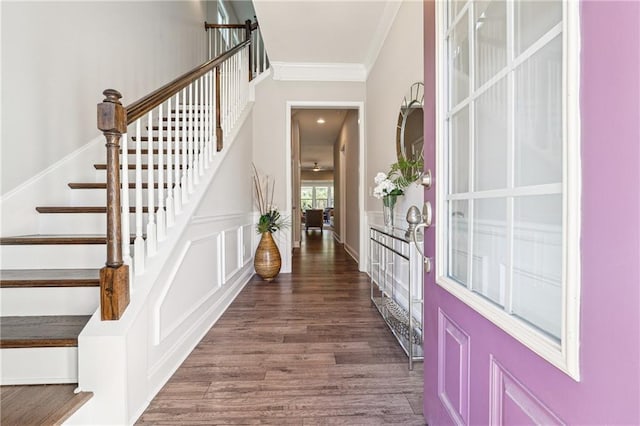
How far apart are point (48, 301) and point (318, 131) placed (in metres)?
6.62

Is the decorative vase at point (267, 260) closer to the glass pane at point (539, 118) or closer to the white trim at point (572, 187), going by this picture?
the glass pane at point (539, 118)

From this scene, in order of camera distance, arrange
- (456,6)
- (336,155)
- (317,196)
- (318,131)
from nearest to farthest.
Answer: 1. (456,6)
2. (318,131)
3. (336,155)
4. (317,196)

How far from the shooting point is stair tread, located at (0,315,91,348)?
4.11ft

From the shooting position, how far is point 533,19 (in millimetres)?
656

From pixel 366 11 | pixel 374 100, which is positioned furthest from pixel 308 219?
pixel 366 11

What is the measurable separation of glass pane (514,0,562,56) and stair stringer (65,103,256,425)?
1.65m

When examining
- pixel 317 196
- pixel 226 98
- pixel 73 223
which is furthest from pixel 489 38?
pixel 317 196

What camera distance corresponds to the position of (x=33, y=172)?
195cm

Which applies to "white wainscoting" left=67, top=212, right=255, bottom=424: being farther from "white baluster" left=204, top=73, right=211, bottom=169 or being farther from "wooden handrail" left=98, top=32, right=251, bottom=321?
"white baluster" left=204, top=73, right=211, bottom=169

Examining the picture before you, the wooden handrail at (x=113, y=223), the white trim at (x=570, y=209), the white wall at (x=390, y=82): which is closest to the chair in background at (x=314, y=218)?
the white wall at (x=390, y=82)

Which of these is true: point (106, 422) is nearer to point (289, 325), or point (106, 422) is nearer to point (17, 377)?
point (17, 377)

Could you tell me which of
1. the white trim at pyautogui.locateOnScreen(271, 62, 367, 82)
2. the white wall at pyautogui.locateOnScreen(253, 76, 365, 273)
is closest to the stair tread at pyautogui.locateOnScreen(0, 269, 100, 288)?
the white wall at pyautogui.locateOnScreen(253, 76, 365, 273)

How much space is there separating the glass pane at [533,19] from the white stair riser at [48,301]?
6.34 feet

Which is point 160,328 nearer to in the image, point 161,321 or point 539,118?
point 161,321
